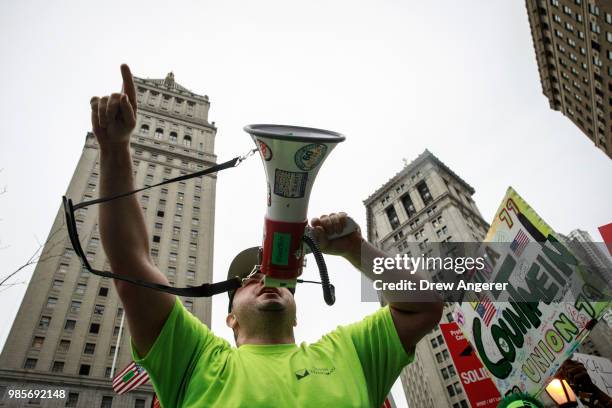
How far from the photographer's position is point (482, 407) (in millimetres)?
8469

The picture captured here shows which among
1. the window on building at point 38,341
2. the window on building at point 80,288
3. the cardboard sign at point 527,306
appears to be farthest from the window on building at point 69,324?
the cardboard sign at point 527,306

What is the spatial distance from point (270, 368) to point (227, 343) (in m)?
0.52

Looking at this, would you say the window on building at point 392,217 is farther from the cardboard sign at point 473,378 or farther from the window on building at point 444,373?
the cardboard sign at point 473,378

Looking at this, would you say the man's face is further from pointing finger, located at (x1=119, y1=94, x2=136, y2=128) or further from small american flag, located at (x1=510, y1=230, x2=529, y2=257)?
small american flag, located at (x1=510, y1=230, x2=529, y2=257)

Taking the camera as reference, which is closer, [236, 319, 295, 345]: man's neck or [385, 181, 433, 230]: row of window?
[236, 319, 295, 345]: man's neck

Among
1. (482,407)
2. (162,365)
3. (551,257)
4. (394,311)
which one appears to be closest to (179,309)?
(162,365)

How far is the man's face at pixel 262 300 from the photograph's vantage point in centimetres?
267

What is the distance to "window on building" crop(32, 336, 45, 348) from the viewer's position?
33.8 meters

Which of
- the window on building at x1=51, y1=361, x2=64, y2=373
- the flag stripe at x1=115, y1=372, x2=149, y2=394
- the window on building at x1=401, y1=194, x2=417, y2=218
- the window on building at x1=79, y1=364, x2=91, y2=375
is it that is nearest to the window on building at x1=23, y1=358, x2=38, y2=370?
the window on building at x1=51, y1=361, x2=64, y2=373

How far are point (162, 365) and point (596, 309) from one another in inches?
185

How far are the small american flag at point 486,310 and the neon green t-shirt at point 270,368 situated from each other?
14.5 ft

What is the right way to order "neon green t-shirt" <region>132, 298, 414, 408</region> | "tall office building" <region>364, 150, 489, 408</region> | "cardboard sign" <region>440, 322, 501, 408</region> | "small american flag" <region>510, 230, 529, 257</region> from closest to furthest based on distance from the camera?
1. "neon green t-shirt" <region>132, 298, 414, 408</region>
2. "small american flag" <region>510, 230, 529, 257</region>
3. "cardboard sign" <region>440, 322, 501, 408</region>
4. "tall office building" <region>364, 150, 489, 408</region>

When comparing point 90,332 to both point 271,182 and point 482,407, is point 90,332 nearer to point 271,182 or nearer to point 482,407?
point 482,407

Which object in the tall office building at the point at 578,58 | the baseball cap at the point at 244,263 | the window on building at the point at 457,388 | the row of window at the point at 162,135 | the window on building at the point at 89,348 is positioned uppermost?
the row of window at the point at 162,135
